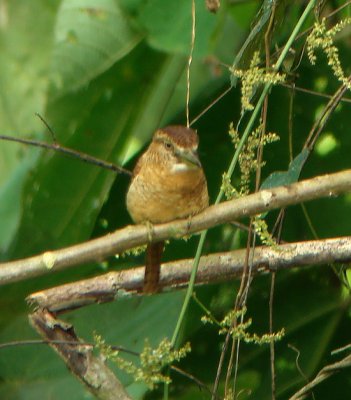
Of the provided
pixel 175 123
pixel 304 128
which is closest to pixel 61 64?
pixel 175 123

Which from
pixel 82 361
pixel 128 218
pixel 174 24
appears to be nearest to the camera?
pixel 82 361

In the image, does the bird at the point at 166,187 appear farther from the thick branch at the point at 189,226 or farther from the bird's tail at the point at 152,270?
the thick branch at the point at 189,226

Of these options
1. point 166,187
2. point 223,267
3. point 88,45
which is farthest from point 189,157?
point 88,45

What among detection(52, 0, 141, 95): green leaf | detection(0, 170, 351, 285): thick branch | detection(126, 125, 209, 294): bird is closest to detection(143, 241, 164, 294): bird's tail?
detection(126, 125, 209, 294): bird

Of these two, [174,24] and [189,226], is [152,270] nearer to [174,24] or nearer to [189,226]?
[189,226]

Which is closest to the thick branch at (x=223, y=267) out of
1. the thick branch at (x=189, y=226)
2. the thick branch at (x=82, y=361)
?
the thick branch at (x=82, y=361)
